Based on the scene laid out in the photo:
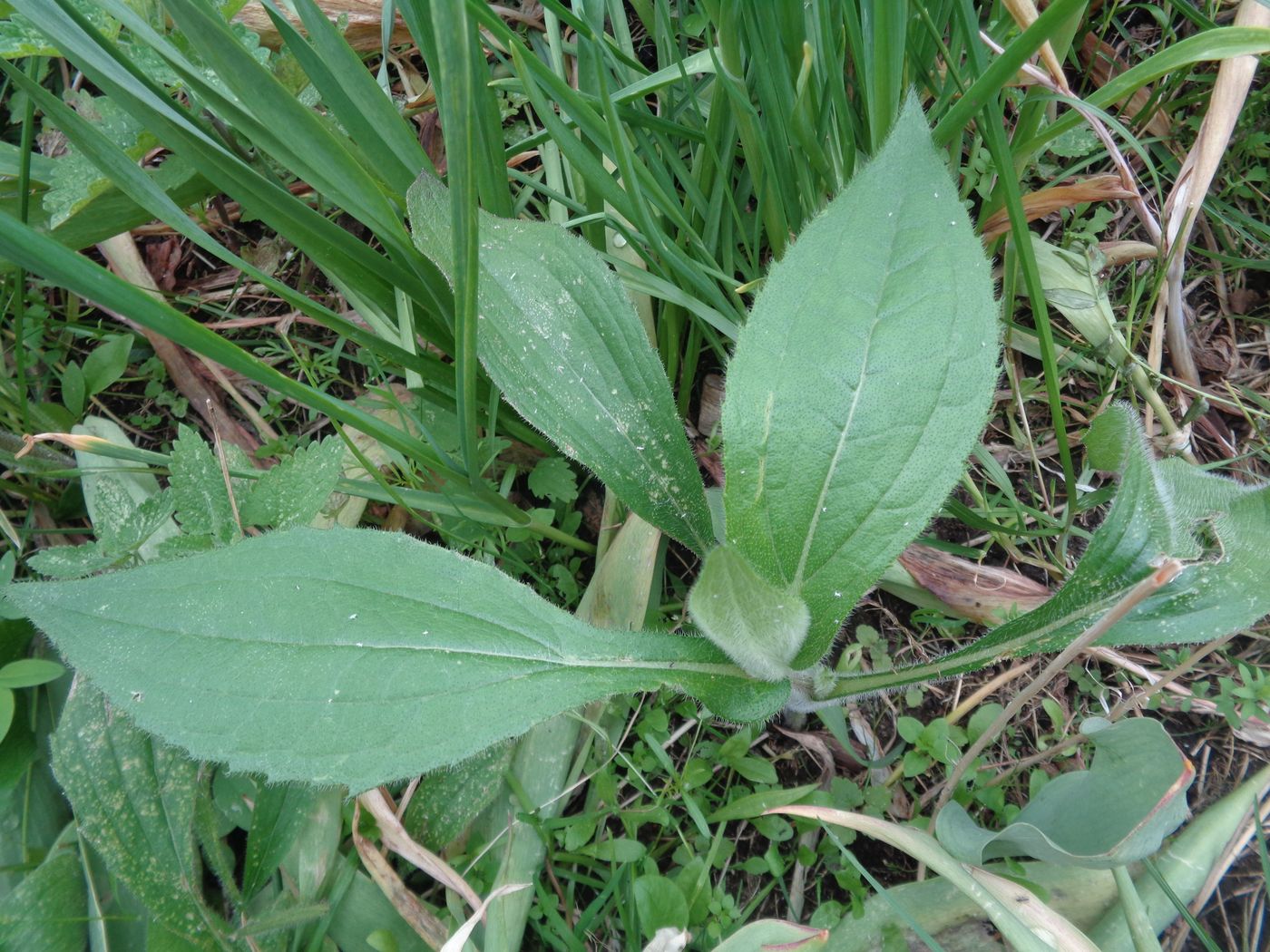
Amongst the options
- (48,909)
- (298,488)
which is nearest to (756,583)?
(298,488)

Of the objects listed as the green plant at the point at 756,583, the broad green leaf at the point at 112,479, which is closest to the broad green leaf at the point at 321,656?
the green plant at the point at 756,583

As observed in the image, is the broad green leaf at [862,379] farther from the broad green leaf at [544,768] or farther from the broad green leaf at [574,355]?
the broad green leaf at [544,768]

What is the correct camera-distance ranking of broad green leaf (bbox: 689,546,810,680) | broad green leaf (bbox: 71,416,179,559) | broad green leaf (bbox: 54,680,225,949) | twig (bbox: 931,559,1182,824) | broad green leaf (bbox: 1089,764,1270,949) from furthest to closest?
1. broad green leaf (bbox: 71,416,179,559)
2. broad green leaf (bbox: 54,680,225,949)
3. broad green leaf (bbox: 1089,764,1270,949)
4. broad green leaf (bbox: 689,546,810,680)
5. twig (bbox: 931,559,1182,824)

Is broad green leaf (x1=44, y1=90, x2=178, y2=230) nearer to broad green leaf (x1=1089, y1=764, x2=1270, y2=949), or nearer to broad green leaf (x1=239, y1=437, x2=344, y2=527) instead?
broad green leaf (x1=239, y1=437, x2=344, y2=527)

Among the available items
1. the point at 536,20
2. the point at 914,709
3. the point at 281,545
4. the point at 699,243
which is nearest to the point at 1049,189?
the point at 699,243

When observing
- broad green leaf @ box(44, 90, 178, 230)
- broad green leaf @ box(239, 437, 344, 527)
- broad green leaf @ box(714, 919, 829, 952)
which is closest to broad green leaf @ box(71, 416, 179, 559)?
broad green leaf @ box(239, 437, 344, 527)

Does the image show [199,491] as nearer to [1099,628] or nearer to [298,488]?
[298,488]
